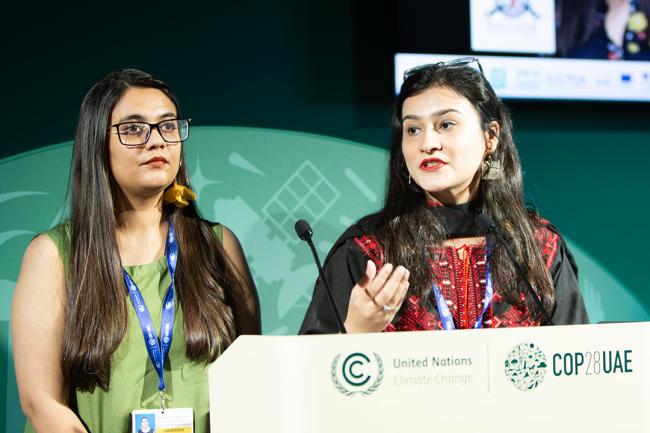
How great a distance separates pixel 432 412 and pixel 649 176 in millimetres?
3196

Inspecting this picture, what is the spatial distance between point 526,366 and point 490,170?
Result: 1138 mm

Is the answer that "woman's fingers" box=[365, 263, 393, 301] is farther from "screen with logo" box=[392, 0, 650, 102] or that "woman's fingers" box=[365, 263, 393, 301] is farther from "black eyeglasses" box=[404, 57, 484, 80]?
"screen with logo" box=[392, 0, 650, 102]

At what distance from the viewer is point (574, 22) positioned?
154 inches

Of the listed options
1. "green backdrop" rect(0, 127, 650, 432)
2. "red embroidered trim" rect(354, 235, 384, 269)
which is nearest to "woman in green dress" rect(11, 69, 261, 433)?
"red embroidered trim" rect(354, 235, 384, 269)

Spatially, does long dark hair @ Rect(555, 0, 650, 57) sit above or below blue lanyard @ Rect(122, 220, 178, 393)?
above

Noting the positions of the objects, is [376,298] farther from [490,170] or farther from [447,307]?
[490,170]

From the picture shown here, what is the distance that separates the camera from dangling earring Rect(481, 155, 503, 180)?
2.44m

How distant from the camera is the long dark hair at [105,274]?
227cm

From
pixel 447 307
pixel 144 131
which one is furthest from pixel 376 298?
pixel 144 131

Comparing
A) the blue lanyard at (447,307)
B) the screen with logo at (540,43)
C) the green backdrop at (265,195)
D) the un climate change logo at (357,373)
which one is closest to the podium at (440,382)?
the un climate change logo at (357,373)

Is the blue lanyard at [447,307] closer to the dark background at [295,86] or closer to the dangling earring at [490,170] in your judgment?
the dangling earring at [490,170]

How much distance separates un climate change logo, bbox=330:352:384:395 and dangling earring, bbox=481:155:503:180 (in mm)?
1221

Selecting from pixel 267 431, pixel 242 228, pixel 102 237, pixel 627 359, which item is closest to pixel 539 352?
pixel 627 359

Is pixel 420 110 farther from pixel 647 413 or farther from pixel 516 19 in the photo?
pixel 516 19
